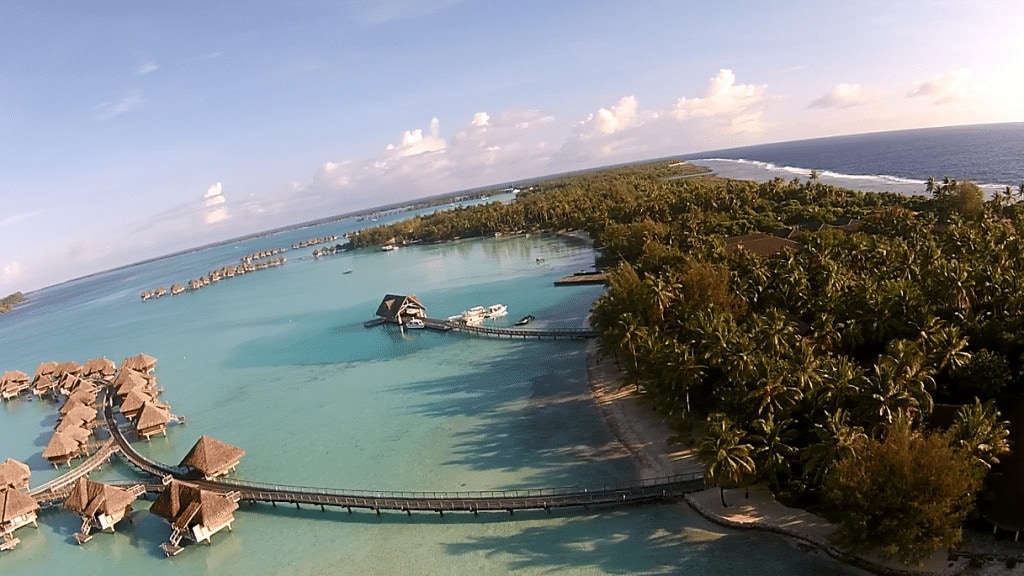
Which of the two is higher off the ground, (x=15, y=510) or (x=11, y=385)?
(x=11, y=385)

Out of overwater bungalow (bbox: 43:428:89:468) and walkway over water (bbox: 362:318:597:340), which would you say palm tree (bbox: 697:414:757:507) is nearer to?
walkway over water (bbox: 362:318:597:340)

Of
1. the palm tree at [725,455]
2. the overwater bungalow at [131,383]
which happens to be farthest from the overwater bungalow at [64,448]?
the palm tree at [725,455]

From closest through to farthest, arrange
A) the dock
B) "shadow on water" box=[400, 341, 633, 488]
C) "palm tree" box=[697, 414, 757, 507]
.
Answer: "palm tree" box=[697, 414, 757, 507] → "shadow on water" box=[400, 341, 633, 488] → the dock

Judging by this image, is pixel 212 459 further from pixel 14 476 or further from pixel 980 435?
pixel 980 435

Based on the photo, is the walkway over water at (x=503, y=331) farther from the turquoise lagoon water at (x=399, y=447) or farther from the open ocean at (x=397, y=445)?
the open ocean at (x=397, y=445)

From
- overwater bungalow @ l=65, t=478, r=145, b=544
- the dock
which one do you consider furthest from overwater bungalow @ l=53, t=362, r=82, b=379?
the dock

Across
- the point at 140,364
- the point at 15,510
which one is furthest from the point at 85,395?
the point at 15,510

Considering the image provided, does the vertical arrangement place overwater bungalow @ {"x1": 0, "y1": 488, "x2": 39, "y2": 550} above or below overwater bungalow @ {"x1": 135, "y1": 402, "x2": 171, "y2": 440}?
below
